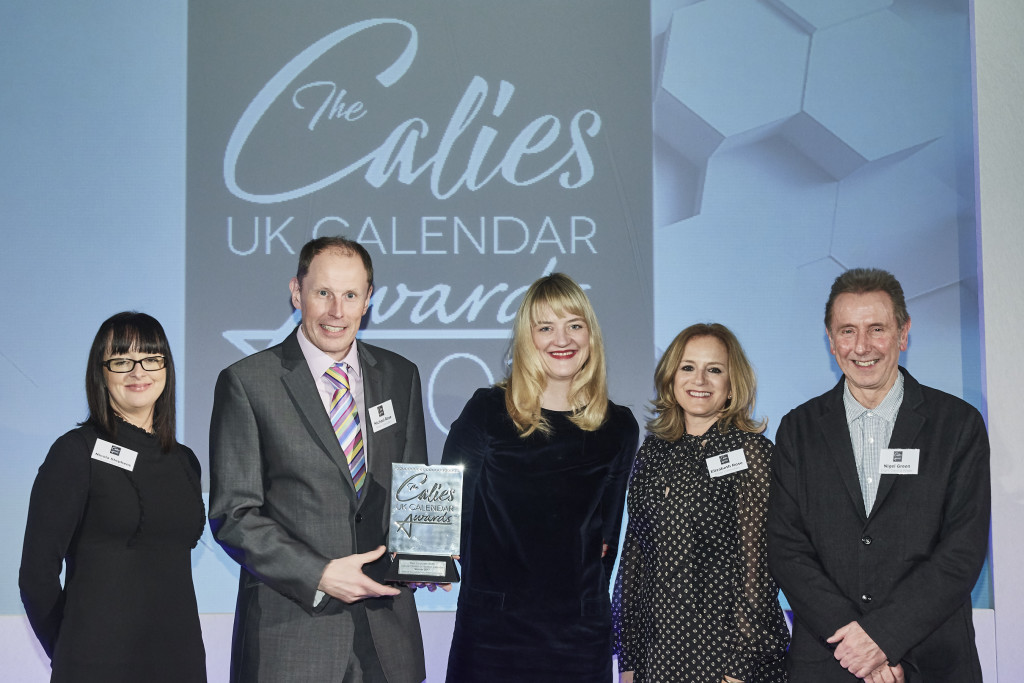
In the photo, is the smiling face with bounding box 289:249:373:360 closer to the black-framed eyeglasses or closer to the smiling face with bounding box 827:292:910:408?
the black-framed eyeglasses

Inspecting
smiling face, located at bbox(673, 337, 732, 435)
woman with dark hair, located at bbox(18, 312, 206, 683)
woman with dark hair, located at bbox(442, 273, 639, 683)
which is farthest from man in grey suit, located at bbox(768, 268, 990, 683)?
woman with dark hair, located at bbox(18, 312, 206, 683)

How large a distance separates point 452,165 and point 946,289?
247 cm

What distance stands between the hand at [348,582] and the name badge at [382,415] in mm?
406

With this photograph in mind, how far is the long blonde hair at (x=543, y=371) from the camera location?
288 cm

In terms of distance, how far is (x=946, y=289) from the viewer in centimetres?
412

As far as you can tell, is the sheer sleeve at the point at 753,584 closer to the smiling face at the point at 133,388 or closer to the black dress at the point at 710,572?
the black dress at the point at 710,572

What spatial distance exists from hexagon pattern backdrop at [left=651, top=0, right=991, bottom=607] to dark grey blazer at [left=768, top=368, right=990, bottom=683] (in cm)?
147

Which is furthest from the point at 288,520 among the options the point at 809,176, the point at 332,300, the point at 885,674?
the point at 809,176

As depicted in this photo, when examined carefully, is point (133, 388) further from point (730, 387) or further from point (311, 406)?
point (730, 387)

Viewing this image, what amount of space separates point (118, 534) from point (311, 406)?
0.73 meters

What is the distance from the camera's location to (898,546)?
101 inches

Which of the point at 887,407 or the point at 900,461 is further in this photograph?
the point at 887,407

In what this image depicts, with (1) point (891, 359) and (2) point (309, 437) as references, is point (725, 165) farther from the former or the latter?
(2) point (309, 437)

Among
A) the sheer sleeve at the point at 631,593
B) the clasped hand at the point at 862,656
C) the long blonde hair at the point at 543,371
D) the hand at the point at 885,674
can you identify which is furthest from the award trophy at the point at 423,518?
the hand at the point at 885,674
